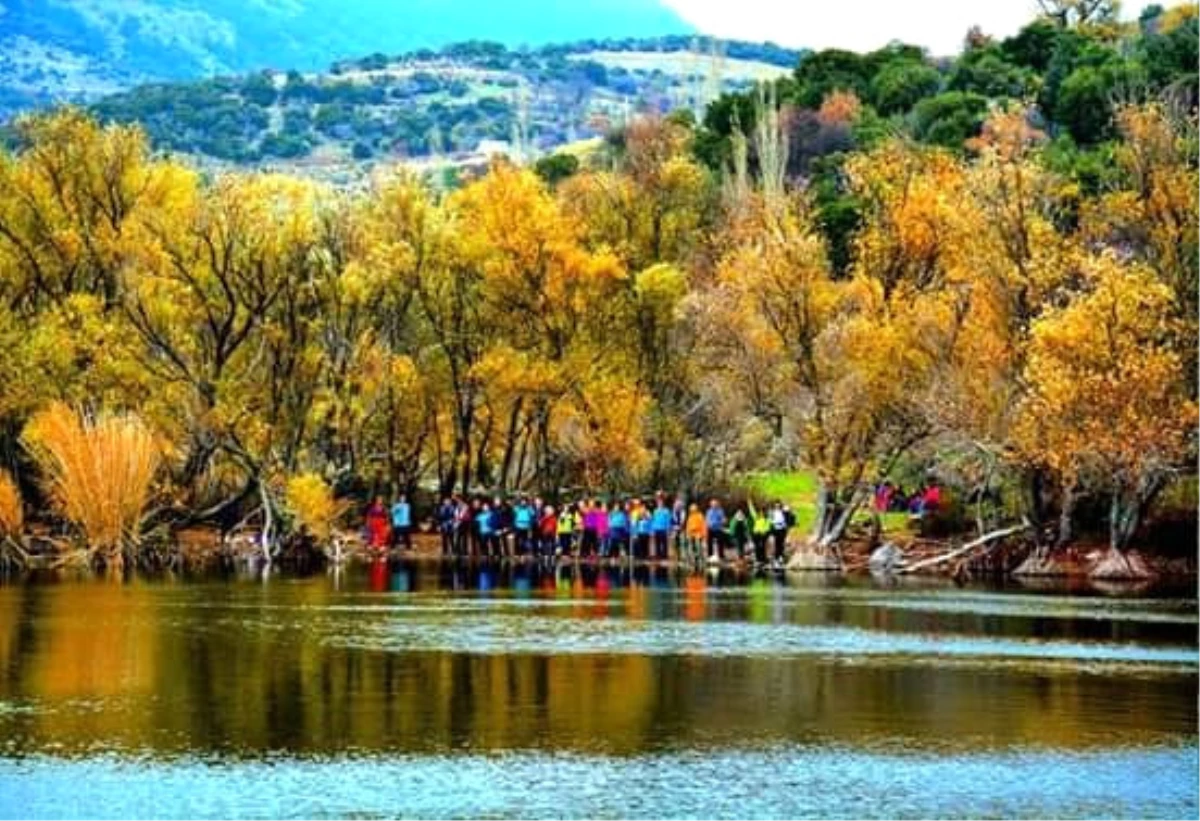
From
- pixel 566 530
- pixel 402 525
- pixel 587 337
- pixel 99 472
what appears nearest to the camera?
pixel 99 472

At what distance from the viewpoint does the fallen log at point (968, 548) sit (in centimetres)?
5809

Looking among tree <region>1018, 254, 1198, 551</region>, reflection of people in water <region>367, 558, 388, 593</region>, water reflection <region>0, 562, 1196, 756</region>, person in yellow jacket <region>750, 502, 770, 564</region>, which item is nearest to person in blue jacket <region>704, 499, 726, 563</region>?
person in yellow jacket <region>750, 502, 770, 564</region>

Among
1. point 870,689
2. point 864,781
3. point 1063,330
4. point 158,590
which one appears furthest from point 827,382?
point 864,781

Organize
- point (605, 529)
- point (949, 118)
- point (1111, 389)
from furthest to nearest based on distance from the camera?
point (949, 118) → point (605, 529) → point (1111, 389)

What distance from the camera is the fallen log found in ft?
191

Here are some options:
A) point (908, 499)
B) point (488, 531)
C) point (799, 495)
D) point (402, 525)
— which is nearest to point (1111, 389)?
point (908, 499)

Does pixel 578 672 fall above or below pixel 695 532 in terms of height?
below

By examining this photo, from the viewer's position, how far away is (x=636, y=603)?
46.6 meters

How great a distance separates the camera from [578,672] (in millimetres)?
32312

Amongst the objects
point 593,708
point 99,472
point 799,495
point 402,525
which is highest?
point 99,472

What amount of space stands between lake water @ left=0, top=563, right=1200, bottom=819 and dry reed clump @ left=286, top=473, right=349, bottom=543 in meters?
17.7

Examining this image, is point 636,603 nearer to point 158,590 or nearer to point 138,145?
point 158,590

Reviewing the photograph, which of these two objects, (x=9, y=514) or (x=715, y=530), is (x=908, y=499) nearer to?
(x=715, y=530)

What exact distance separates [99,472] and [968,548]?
2328cm
